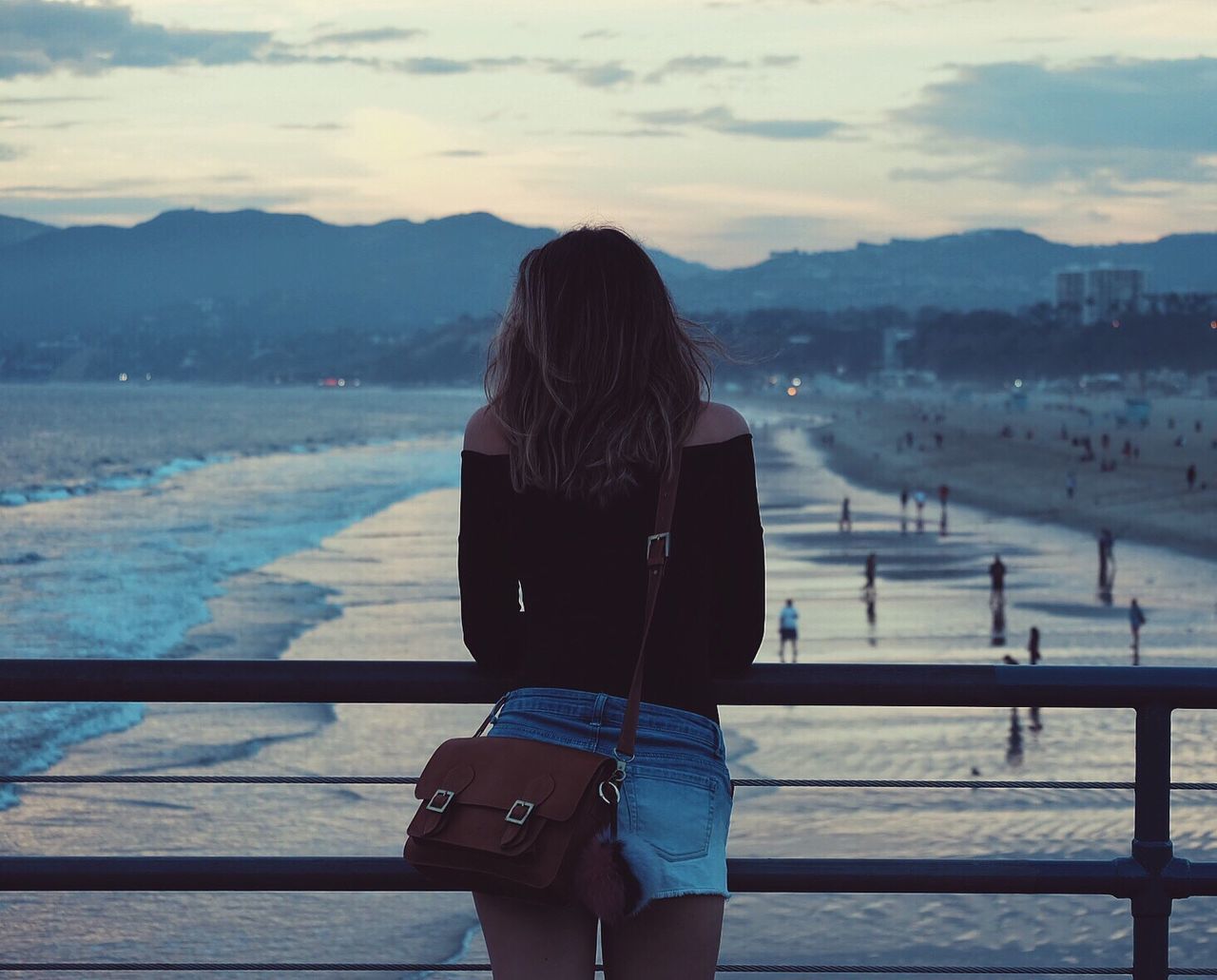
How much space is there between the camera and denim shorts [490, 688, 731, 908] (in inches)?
79.1

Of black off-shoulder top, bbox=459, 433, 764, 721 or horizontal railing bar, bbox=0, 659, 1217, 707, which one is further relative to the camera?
horizontal railing bar, bbox=0, 659, 1217, 707

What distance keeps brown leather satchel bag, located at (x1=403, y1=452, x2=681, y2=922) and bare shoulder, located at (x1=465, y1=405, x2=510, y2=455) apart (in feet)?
0.90

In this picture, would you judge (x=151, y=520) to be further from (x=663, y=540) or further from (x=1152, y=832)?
(x=663, y=540)

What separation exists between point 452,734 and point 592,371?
9622 millimetres

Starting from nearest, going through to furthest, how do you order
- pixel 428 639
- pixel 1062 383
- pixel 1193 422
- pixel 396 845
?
pixel 396 845 < pixel 428 639 < pixel 1193 422 < pixel 1062 383

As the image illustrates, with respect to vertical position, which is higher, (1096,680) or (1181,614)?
(1096,680)

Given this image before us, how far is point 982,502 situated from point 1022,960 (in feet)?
120

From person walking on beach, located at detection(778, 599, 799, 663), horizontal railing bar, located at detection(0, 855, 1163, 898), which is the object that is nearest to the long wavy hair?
horizontal railing bar, located at detection(0, 855, 1163, 898)

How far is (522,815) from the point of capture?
1951 millimetres

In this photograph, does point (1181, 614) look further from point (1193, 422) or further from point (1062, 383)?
point (1062, 383)

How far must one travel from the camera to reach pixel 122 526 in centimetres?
3784

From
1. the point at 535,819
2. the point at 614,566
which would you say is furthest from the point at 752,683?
the point at 535,819

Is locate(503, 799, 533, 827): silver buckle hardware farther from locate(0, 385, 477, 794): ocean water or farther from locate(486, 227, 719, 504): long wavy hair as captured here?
locate(0, 385, 477, 794): ocean water

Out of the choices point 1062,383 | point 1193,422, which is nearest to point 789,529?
point 1193,422
